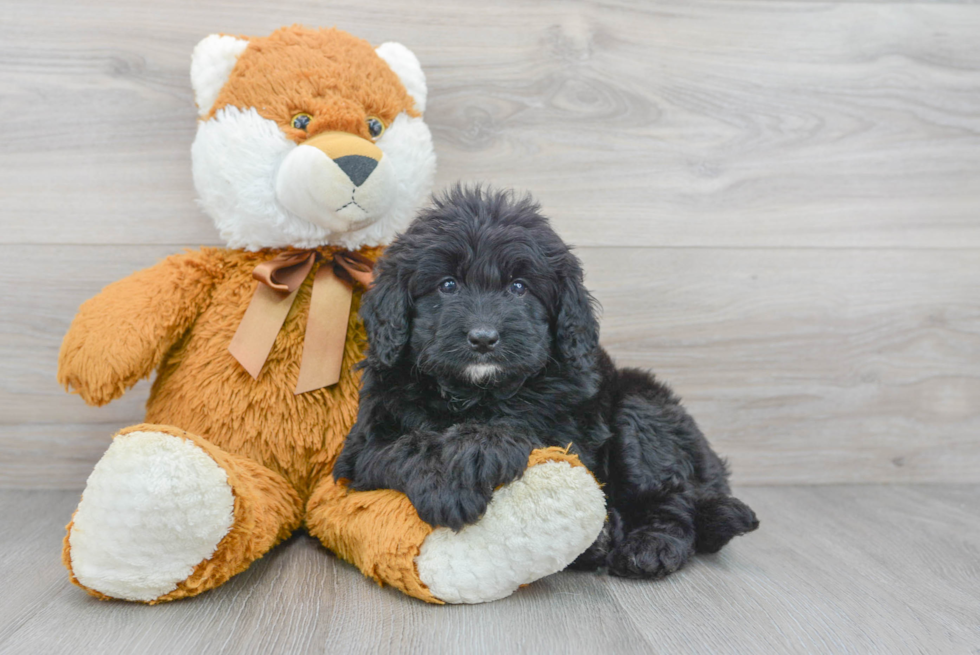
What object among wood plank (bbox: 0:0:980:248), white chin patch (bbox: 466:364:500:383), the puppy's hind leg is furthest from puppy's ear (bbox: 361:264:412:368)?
wood plank (bbox: 0:0:980:248)

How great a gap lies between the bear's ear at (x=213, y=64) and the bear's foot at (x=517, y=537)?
1026 millimetres

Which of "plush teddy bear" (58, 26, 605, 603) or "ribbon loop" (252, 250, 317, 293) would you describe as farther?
"ribbon loop" (252, 250, 317, 293)

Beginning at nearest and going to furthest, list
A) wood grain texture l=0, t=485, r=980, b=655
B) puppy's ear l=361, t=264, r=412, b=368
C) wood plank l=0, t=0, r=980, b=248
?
wood grain texture l=0, t=485, r=980, b=655
puppy's ear l=361, t=264, r=412, b=368
wood plank l=0, t=0, r=980, b=248

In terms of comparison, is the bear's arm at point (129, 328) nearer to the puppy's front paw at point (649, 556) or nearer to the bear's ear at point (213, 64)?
the bear's ear at point (213, 64)

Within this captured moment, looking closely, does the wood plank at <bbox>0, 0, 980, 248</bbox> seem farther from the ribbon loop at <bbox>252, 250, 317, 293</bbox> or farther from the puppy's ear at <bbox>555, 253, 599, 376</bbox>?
the puppy's ear at <bbox>555, 253, 599, 376</bbox>

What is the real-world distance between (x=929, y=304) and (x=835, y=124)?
59 cm

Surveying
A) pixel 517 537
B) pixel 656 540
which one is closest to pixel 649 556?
pixel 656 540

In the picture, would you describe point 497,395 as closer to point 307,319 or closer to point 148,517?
point 307,319

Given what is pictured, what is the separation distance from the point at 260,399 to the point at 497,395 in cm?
51

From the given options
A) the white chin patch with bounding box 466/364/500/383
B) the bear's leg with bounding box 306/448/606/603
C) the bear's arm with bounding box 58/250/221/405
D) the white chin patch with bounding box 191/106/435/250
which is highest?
the white chin patch with bounding box 191/106/435/250

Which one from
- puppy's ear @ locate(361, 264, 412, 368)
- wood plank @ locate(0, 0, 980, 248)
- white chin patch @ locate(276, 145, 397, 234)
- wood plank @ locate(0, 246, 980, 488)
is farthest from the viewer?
wood plank @ locate(0, 246, 980, 488)

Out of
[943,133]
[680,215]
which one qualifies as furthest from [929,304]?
[680,215]

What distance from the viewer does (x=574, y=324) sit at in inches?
51.4

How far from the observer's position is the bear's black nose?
4.56 ft
